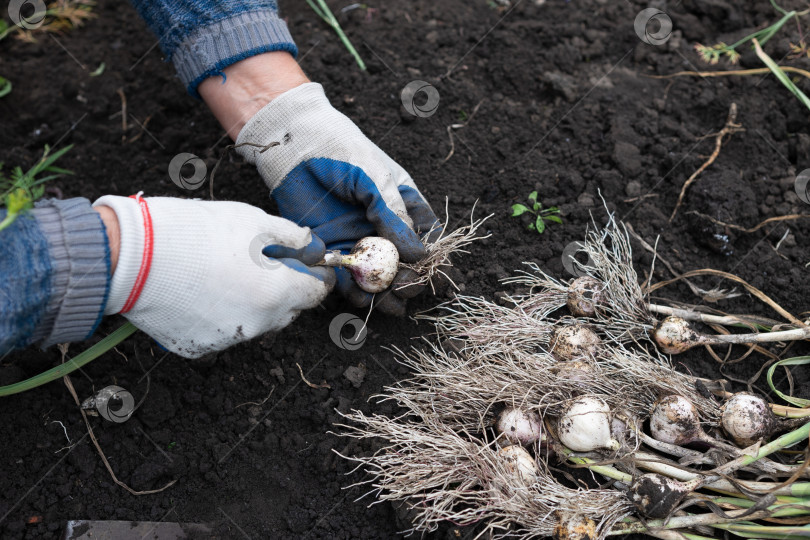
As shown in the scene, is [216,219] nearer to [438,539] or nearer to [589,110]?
[438,539]

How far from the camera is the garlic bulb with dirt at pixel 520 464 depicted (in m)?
1.56

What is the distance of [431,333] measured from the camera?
1923mm

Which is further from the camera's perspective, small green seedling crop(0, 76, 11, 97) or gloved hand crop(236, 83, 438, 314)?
small green seedling crop(0, 76, 11, 97)

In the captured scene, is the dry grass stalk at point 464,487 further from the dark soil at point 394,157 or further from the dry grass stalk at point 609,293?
the dry grass stalk at point 609,293

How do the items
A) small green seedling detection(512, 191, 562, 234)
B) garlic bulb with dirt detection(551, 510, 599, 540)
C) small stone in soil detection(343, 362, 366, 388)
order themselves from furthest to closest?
small green seedling detection(512, 191, 562, 234) → small stone in soil detection(343, 362, 366, 388) → garlic bulb with dirt detection(551, 510, 599, 540)

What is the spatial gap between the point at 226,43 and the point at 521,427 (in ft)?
4.70

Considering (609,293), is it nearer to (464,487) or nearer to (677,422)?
(677,422)

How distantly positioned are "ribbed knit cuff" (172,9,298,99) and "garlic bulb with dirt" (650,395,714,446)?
5.09 ft

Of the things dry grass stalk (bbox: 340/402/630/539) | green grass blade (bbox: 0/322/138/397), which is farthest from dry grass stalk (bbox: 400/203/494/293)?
green grass blade (bbox: 0/322/138/397)

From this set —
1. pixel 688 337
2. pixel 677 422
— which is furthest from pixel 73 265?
pixel 688 337

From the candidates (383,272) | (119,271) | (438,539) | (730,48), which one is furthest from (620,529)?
(730,48)

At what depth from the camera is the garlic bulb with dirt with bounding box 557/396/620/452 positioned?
157 centimetres

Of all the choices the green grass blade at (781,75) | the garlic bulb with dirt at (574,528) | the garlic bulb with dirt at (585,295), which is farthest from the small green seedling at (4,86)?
the green grass blade at (781,75)

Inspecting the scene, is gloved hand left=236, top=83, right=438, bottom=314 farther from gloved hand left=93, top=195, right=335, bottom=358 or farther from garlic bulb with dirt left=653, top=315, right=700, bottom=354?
garlic bulb with dirt left=653, top=315, right=700, bottom=354
